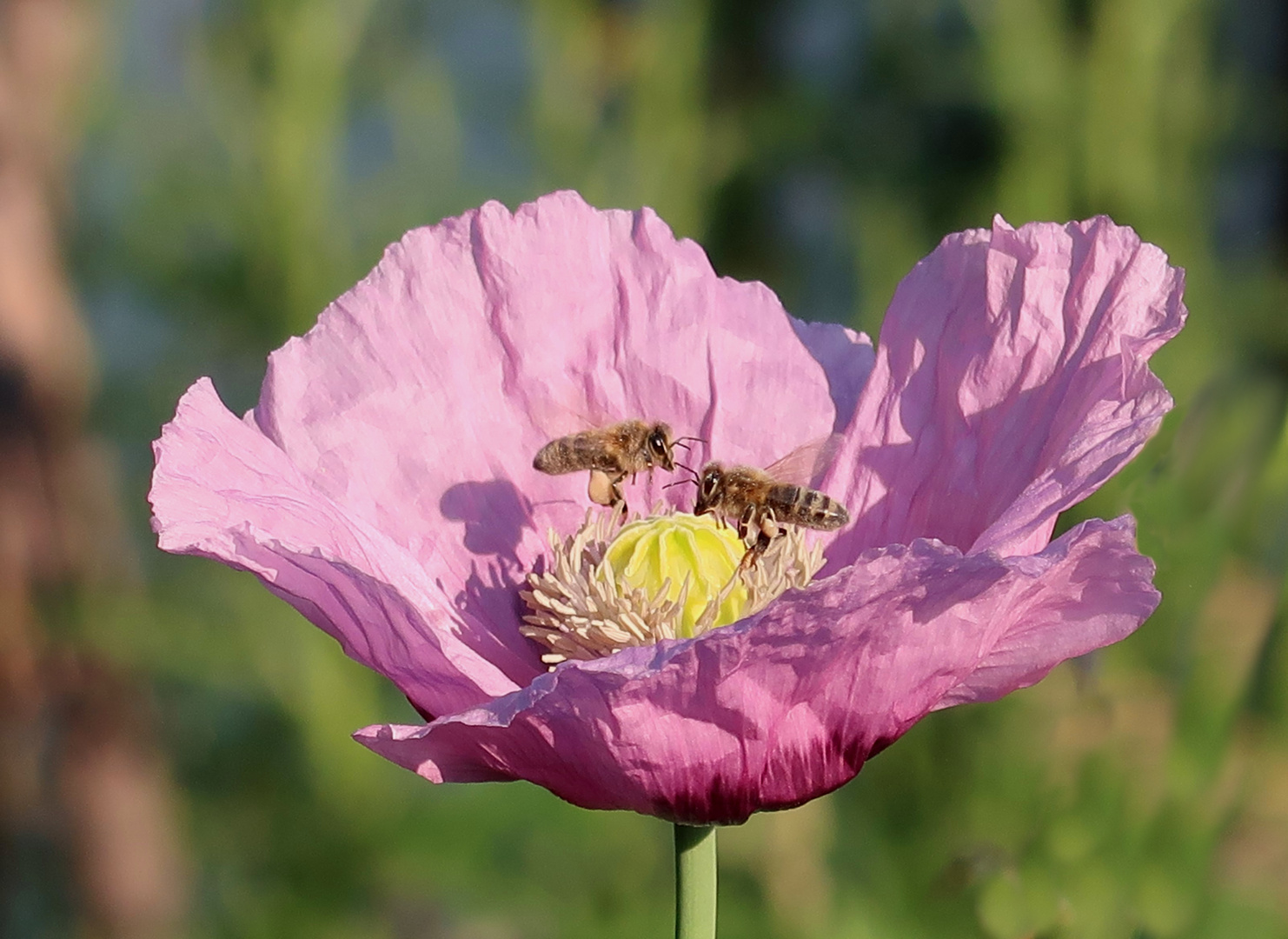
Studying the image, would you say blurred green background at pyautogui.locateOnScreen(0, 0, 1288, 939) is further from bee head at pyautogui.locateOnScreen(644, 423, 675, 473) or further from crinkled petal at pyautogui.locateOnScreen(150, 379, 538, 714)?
crinkled petal at pyautogui.locateOnScreen(150, 379, 538, 714)

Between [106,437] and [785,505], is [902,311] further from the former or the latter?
[106,437]

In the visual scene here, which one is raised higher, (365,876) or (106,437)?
(106,437)

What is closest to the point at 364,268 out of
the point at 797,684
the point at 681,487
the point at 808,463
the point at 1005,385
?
the point at 681,487

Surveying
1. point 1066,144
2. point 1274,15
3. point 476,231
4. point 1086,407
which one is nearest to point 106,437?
point 1066,144

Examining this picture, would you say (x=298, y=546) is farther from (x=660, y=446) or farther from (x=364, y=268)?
(x=364, y=268)

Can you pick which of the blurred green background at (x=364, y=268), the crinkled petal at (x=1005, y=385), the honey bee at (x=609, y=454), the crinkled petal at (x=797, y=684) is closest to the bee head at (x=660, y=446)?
the honey bee at (x=609, y=454)

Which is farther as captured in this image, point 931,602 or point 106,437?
point 106,437

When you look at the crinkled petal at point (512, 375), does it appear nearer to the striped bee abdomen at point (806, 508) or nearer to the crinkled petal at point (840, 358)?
the crinkled petal at point (840, 358)
